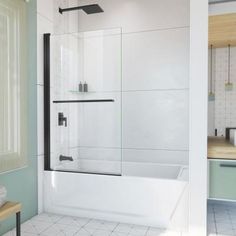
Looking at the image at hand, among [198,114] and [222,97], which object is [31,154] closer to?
[198,114]

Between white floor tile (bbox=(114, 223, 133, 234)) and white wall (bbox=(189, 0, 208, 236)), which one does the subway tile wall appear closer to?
white wall (bbox=(189, 0, 208, 236))

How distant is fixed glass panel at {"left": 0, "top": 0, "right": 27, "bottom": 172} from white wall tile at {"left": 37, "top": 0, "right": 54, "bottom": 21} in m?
0.29

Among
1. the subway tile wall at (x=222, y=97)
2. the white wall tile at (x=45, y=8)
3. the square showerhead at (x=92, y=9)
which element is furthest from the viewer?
the square showerhead at (x=92, y=9)

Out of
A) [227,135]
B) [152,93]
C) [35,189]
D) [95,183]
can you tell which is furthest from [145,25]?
[35,189]

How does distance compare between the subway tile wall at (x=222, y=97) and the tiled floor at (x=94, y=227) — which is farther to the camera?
the subway tile wall at (x=222, y=97)

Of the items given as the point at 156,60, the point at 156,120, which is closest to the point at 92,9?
the point at 156,60

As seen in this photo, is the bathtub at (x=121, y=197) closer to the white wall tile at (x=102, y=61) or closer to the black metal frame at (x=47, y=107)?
the black metal frame at (x=47, y=107)

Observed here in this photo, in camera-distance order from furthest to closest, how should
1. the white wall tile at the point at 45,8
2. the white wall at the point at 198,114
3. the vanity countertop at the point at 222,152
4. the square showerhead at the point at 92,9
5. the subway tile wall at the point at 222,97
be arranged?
1. the square showerhead at the point at 92,9
2. the subway tile wall at the point at 222,97
3. the white wall tile at the point at 45,8
4. the vanity countertop at the point at 222,152
5. the white wall at the point at 198,114

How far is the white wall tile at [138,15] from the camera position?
9.40 ft

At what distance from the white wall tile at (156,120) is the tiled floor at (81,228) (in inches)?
39.1

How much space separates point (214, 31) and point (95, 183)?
188cm

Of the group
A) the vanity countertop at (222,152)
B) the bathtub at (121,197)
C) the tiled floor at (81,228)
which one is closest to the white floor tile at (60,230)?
the tiled floor at (81,228)

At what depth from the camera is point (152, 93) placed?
9.77 feet

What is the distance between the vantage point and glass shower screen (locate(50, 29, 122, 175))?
2713mm
